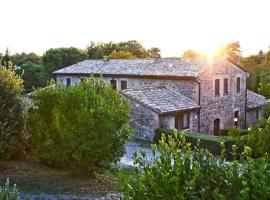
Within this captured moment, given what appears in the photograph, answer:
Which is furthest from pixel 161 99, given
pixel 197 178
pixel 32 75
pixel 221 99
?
pixel 32 75

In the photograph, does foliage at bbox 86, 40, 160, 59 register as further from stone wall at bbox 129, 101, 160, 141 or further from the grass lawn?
the grass lawn

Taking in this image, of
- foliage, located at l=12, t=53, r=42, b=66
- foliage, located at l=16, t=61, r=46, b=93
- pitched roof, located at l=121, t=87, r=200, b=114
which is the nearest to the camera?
pitched roof, located at l=121, t=87, r=200, b=114

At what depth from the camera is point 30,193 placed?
41.5 feet

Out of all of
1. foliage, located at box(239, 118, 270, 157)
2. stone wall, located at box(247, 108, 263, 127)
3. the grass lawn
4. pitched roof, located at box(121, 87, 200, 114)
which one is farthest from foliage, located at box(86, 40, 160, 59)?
foliage, located at box(239, 118, 270, 157)

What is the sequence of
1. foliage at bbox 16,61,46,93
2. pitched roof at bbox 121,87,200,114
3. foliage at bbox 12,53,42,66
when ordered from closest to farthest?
pitched roof at bbox 121,87,200,114
foliage at bbox 16,61,46,93
foliage at bbox 12,53,42,66

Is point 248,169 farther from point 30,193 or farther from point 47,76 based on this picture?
point 47,76

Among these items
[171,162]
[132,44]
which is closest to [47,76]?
[132,44]

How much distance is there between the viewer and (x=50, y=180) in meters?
14.2

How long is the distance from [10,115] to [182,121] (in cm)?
1482

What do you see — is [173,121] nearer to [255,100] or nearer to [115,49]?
[255,100]

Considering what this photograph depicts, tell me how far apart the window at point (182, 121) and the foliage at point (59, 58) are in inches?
1100

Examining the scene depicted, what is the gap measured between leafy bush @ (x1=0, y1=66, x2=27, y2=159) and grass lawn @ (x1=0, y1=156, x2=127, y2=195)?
65cm

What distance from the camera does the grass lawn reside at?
13.2 metres

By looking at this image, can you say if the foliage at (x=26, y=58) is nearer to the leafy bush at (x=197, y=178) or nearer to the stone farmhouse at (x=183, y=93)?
the stone farmhouse at (x=183, y=93)
